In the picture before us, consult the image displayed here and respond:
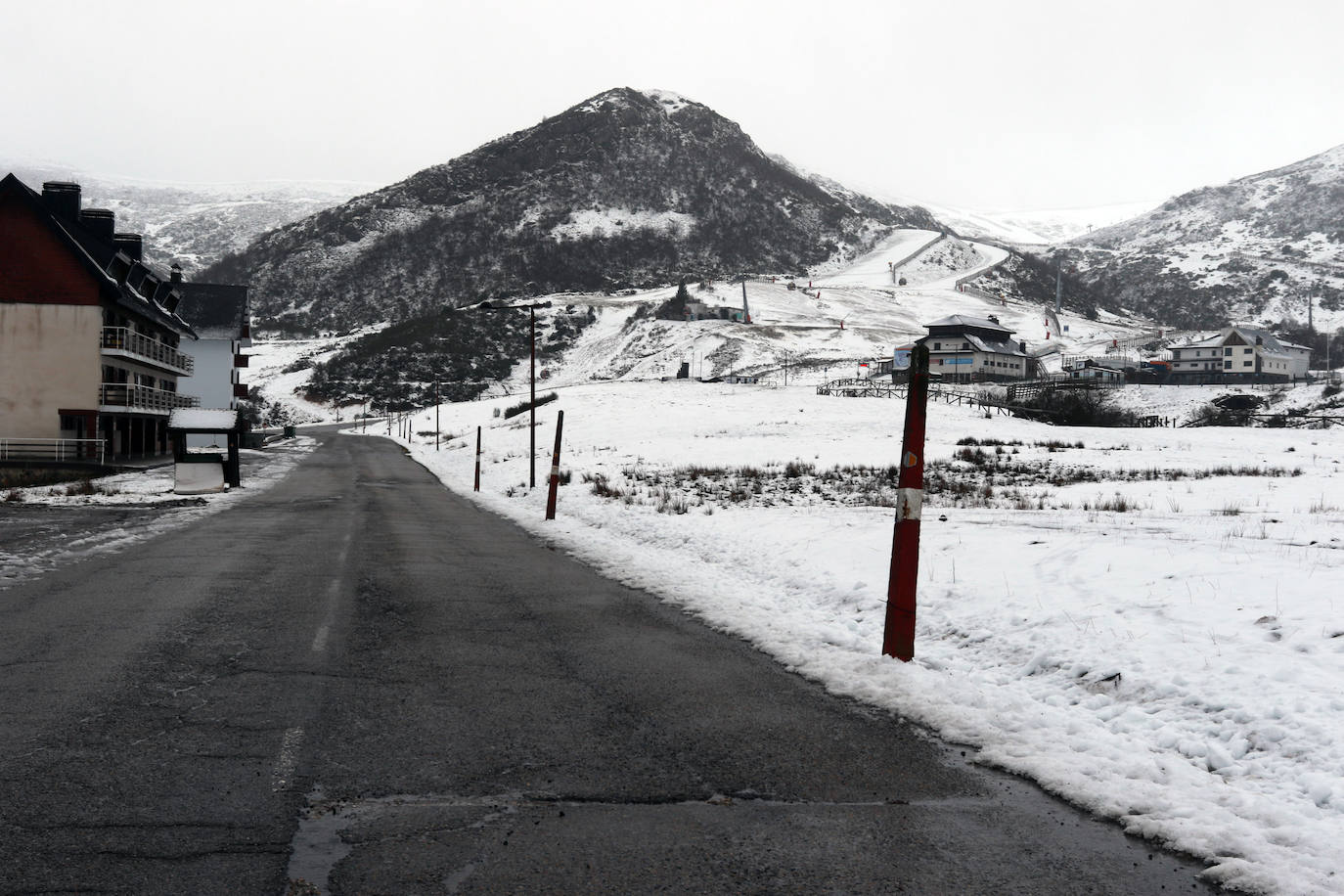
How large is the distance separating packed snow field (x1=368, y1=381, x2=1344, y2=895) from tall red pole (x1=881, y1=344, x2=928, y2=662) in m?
0.23

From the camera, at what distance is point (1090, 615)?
322 inches

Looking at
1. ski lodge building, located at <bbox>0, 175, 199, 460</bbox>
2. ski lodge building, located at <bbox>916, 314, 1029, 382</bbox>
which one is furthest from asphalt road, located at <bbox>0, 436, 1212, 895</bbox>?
ski lodge building, located at <bbox>916, 314, 1029, 382</bbox>

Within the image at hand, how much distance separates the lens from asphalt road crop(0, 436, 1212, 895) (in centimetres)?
378

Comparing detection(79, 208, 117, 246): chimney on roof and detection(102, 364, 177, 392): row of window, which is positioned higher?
detection(79, 208, 117, 246): chimney on roof

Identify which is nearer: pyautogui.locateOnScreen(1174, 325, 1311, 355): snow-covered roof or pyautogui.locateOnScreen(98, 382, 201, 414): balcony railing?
pyautogui.locateOnScreen(98, 382, 201, 414): balcony railing

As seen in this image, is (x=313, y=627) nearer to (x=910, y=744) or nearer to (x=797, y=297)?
(x=910, y=744)

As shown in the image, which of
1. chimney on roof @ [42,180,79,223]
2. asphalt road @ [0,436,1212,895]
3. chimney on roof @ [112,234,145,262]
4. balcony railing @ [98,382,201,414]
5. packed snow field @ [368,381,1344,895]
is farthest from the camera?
chimney on roof @ [112,234,145,262]

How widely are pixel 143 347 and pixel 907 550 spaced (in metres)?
51.7

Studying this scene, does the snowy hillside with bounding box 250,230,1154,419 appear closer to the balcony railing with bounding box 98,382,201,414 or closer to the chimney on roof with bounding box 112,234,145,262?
the chimney on roof with bounding box 112,234,145,262

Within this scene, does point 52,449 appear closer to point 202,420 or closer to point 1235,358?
point 202,420

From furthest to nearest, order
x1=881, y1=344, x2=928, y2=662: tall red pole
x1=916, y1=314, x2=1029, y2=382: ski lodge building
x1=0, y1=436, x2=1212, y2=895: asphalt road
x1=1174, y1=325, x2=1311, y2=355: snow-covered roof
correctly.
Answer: x1=1174, y1=325, x2=1311, y2=355: snow-covered roof < x1=916, y1=314, x2=1029, y2=382: ski lodge building < x1=881, y1=344, x2=928, y2=662: tall red pole < x1=0, y1=436, x2=1212, y2=895: asphalt road

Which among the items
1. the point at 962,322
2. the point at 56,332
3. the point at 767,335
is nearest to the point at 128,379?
the point at 56,332

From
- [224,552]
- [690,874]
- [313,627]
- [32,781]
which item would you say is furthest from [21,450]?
[690,874]

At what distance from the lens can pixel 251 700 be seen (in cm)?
618
